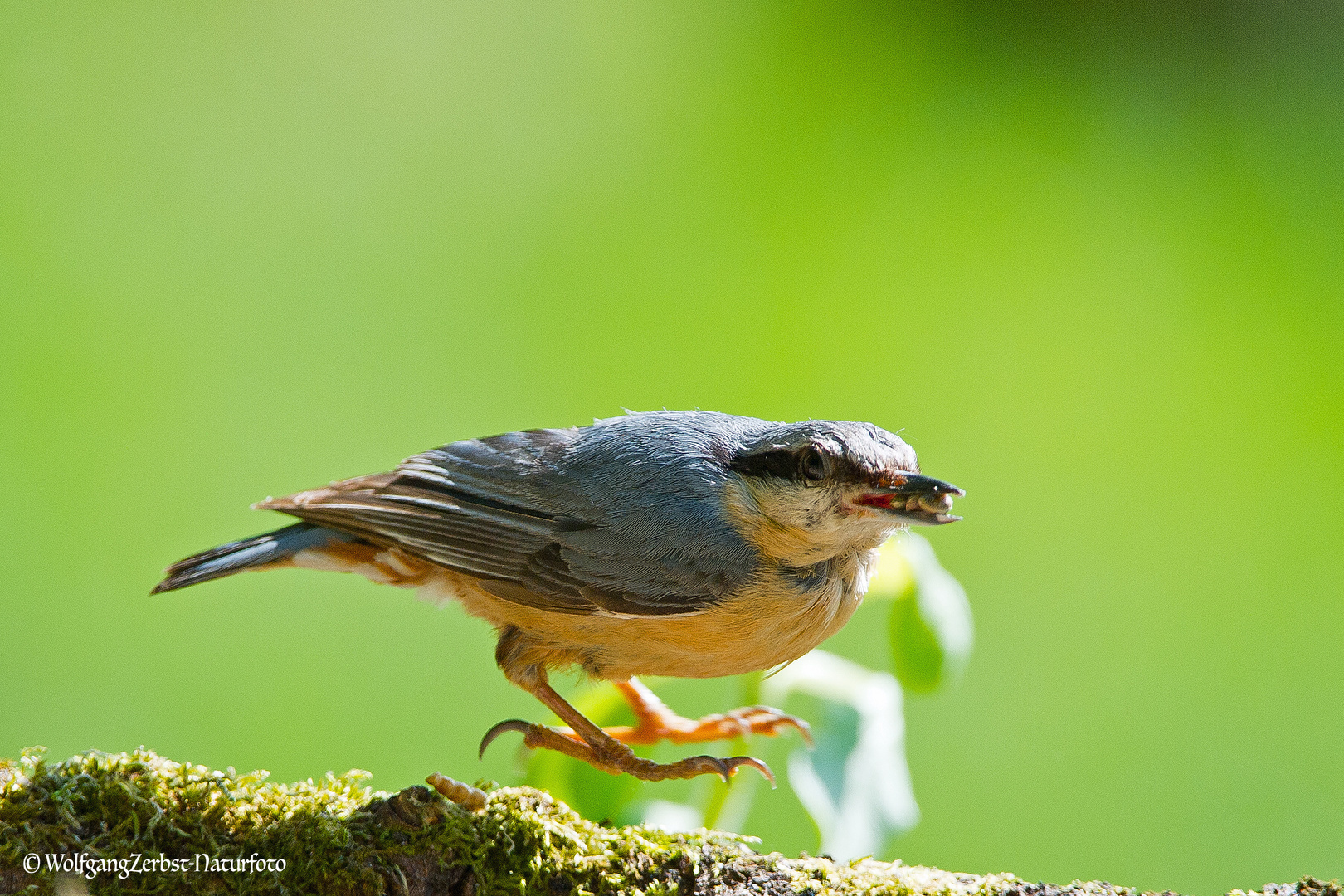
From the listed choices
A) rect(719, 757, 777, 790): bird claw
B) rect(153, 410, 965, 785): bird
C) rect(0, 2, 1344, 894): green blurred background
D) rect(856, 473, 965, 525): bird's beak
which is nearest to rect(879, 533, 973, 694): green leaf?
rect(153, 410, 965, 785): bird

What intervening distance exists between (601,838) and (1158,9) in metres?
8.29

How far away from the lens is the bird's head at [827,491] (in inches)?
89.7

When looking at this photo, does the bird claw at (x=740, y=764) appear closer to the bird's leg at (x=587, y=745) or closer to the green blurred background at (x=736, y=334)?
the bird's leg at (x=587, y=745)

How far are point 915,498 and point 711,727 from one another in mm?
859

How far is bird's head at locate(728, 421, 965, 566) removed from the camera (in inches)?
89.7

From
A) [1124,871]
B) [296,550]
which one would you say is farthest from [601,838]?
[1124,871]

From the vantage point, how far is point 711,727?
277 cm

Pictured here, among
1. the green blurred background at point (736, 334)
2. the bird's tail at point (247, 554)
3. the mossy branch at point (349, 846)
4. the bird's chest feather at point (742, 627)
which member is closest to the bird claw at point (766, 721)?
the bird's chest feather at point (742, 627)

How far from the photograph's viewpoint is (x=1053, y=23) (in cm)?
835

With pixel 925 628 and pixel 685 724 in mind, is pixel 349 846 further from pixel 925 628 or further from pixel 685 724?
pixel 925 628

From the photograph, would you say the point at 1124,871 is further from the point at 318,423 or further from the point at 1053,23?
the point at 1053,23

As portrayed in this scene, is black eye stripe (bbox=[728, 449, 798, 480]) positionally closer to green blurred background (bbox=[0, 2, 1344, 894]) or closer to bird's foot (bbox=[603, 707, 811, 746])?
bird's foot (bbox=[603, 707, 811, 746])

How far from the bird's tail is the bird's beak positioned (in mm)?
1290

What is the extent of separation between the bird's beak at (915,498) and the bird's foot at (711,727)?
25.9 inches
